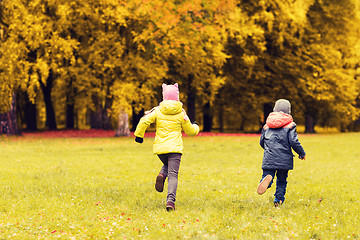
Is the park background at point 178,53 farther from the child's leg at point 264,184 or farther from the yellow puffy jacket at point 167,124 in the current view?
the child's leg at point 264,184

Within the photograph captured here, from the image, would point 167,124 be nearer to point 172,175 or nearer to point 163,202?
point 172,175

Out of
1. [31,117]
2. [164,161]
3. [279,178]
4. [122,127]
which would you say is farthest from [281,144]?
[31,117]

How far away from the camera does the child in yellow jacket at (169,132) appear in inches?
308

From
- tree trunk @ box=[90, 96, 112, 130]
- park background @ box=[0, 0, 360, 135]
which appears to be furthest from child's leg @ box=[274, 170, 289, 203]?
tree trunk @ box=[90, 96, 112, 130]

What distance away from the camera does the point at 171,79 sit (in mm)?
31375

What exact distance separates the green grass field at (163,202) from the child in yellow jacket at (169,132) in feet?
1.72

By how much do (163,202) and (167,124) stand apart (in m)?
1.82

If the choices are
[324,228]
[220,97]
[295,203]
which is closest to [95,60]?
[220,97]

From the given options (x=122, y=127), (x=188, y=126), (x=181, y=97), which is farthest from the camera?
(x=181, y=97)

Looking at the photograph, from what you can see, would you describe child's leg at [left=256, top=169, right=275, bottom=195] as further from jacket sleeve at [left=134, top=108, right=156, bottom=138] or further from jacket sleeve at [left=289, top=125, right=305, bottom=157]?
jacket sleeve at [left=134, top=108, right=156, bottom=138]

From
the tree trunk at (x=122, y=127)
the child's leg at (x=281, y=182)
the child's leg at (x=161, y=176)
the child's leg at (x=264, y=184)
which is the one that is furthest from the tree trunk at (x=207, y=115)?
the child's leg at (x=264, y=184)

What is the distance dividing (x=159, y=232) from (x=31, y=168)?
326 inches

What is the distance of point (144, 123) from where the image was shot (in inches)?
307

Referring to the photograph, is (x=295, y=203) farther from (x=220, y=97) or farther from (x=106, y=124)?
(x=106, y=124)
